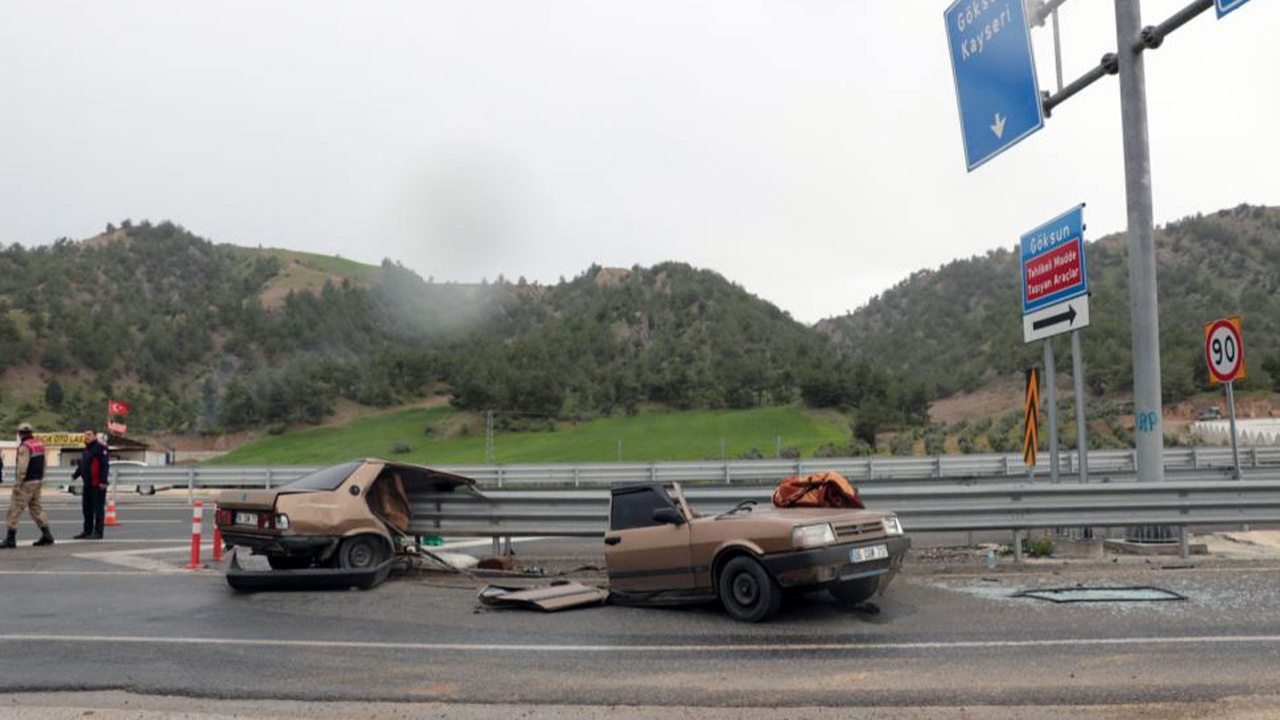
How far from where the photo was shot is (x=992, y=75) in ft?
42.3

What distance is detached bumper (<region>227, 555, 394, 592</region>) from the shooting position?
10.2 metres

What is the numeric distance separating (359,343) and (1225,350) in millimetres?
117141

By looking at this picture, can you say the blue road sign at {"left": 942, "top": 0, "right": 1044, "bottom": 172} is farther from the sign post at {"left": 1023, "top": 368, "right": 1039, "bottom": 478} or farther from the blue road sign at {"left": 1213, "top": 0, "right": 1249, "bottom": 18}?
the sign post at {"left": 1023, "top": 368, "right": 1039, "bottom": 478}

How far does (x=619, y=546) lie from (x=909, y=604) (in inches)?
105

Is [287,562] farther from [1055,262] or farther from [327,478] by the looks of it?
[1055,262]

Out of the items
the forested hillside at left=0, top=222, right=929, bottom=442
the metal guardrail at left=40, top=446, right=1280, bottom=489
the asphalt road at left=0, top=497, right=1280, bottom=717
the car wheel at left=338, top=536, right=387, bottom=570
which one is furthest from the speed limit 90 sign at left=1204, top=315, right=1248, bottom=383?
the forested hillside at left=0, top=222, right=929, bottom=442

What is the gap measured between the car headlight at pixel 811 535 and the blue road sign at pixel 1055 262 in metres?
5.42

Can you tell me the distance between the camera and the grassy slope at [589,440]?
179ft

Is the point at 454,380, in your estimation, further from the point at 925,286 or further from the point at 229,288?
the point at 925,286

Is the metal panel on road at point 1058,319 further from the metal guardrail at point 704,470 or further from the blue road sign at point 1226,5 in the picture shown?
the metal guardrail at point 704,470

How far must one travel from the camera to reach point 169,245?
5595 inches

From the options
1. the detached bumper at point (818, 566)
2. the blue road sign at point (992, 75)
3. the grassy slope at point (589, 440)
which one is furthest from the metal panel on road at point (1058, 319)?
the grassy slope at point (589, 440)

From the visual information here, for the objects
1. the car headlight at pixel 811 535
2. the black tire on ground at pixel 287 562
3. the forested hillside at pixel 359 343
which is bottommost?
the black tire on ground at pixel 287 562

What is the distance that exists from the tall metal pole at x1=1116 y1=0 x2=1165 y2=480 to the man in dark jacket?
15578 millimetres
